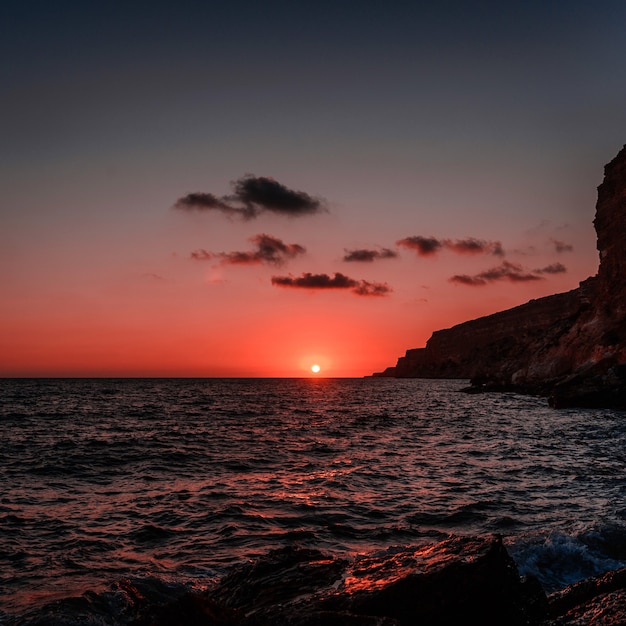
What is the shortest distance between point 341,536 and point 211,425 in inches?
1197

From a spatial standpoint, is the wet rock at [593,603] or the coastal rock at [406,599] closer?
the wet rock at [593,603]

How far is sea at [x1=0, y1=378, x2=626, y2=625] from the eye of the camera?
33.3ft

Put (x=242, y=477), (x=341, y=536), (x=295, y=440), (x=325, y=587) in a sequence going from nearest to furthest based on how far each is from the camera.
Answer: (x=325, y=587)
(x=341, y=536)
(x=242, y=477)
(x=295, y=440)

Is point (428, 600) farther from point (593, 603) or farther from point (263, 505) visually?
point (263, 505)

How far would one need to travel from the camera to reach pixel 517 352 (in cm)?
14250

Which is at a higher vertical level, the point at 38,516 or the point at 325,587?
the point at 325,587

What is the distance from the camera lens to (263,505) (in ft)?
50.9

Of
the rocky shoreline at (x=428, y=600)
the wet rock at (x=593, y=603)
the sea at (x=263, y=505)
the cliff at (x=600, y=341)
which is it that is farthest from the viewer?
the cliff at (x=600, y=341)

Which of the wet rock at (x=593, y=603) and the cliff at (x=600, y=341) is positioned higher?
the cliff at (x=600, y=341)

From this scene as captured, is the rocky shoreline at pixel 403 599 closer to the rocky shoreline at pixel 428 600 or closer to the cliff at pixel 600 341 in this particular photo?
the rocky shoreline at pixel 428 600

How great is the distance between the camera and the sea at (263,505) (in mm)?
10148

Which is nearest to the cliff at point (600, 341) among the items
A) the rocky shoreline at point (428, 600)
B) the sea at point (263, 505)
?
the sea at point (263, 505)

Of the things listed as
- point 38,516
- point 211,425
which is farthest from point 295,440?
point 38,516

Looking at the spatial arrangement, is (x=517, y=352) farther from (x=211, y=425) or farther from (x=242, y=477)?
(x=242, y=477)
